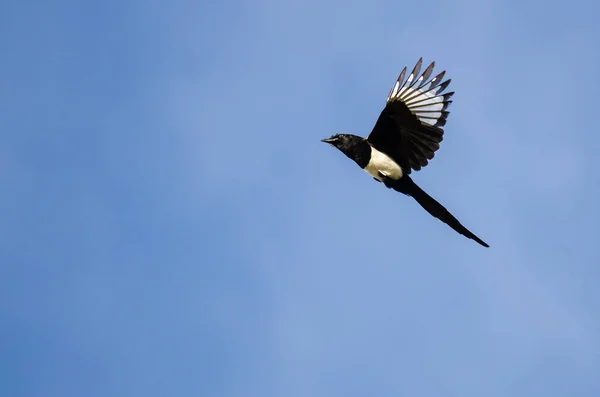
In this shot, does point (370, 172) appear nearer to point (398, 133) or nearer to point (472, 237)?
point (398, 133)

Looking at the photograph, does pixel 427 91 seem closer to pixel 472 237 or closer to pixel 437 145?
pixel 437 145

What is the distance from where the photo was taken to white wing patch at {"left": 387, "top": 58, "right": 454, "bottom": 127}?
10.1 meters

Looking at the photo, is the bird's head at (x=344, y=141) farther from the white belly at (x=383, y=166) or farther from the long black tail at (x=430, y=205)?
the long black tail at (x=430, y=205)

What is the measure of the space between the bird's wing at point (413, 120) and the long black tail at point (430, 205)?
5.3 inches

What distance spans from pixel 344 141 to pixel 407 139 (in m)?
0.56

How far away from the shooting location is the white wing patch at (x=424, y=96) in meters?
10.1

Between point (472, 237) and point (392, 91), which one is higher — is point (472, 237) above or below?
below

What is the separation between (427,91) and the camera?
10.1m

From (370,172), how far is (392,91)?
77 centimetres

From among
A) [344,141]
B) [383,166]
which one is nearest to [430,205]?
[383,166]

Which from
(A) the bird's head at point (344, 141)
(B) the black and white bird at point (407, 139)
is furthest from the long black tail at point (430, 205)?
(A) the bird's head at point (344, 141)

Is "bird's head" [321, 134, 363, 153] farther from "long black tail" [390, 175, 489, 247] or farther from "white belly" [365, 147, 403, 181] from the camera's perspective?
"long black tail" [390, 175, 489, 247]

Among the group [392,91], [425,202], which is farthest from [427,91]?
[425,202]

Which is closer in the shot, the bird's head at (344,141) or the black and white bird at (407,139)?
the black and white bird at (407,139)
